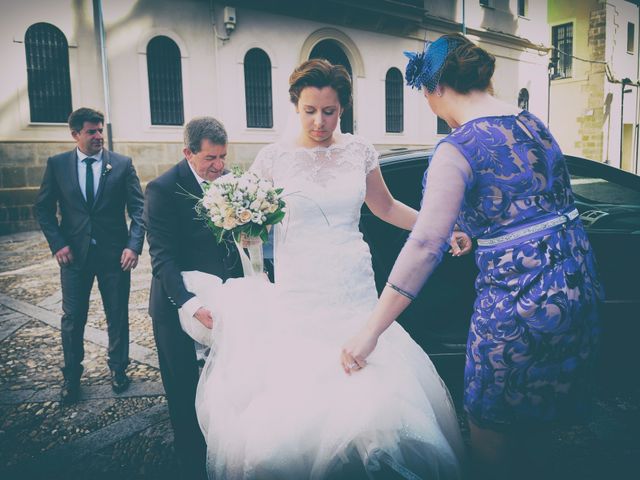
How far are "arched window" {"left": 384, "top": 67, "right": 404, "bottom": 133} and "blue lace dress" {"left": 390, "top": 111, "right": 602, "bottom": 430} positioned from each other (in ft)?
52.3

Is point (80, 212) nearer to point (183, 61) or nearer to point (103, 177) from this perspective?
point (103, 177)

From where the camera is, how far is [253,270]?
229cm

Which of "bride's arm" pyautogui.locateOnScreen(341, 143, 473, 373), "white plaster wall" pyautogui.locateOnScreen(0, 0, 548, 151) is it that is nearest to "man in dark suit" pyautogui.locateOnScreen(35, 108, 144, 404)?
"bride's arm" pyautogui.locateOnScreen(341, 143, 473, 373)

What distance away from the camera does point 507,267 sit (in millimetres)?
1517

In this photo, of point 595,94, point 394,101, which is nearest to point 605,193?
point 394,101

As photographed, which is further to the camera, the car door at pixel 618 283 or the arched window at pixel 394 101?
the arched window at pixel 394 101

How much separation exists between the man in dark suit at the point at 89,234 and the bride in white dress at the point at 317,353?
4.89 feet

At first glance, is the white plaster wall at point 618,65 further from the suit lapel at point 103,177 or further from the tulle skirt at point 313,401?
the tulle skirt at point 313,401

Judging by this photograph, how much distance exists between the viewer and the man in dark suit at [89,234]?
11.6 feet

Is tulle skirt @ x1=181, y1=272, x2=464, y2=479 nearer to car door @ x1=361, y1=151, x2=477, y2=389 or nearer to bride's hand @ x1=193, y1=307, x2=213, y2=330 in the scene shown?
bride's hand @ x1=193, y1=307, x2=213, y2=330

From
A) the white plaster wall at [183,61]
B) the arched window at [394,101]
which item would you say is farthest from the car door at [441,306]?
the arched window at [394,101]

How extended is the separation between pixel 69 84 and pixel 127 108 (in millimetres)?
1380

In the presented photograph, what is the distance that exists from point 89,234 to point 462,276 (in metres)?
2.77

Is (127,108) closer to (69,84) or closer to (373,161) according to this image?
(69,84)
